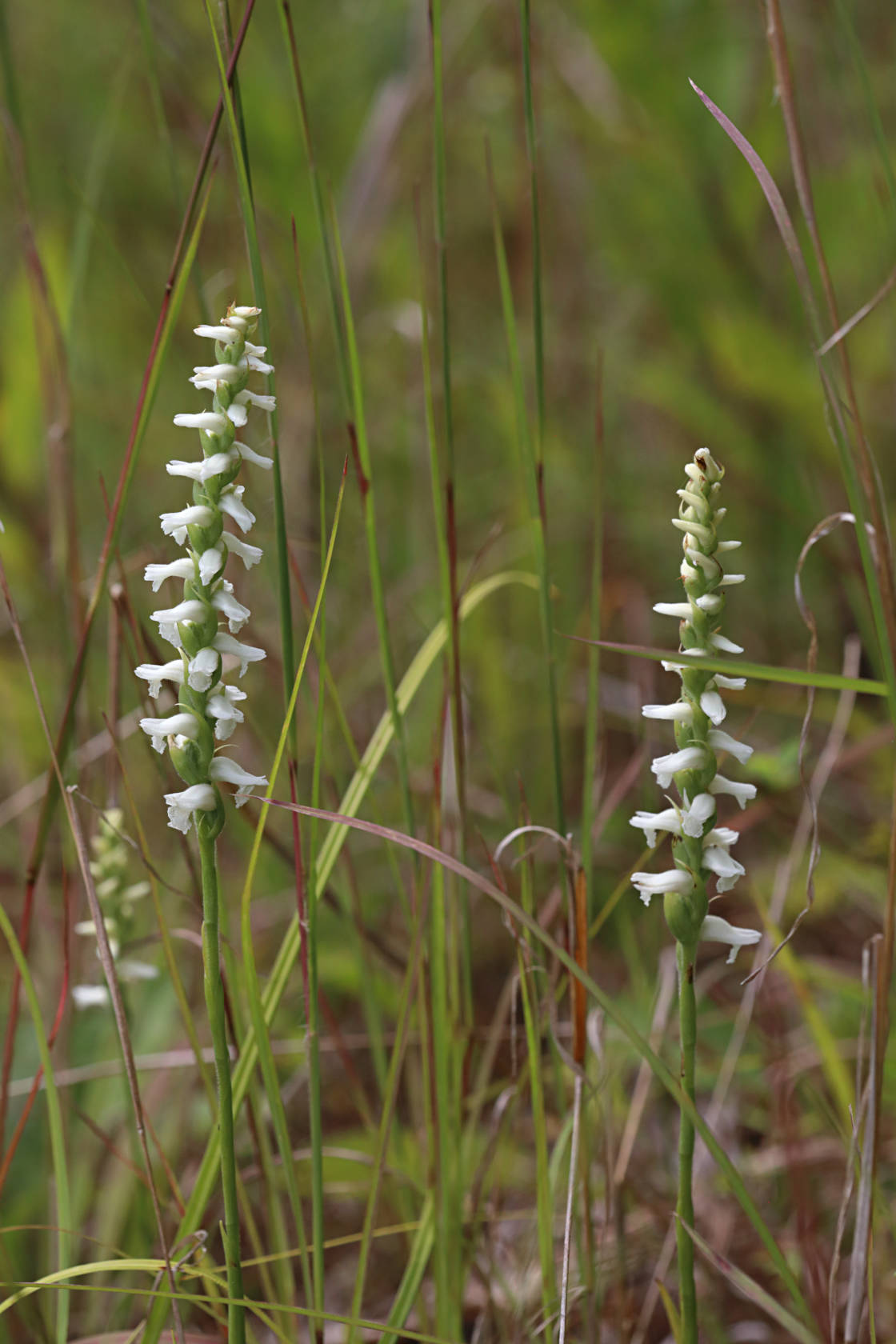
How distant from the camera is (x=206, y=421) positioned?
2.92 ft

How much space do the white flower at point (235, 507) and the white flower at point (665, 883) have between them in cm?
42

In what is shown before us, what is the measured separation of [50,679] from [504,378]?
1.46 metres

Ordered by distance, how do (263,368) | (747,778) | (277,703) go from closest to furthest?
1. (263,368)
2. (747,778)
3. (277,703)

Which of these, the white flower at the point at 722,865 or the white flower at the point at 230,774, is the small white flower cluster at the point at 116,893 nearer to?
the white flower at the point at 230,774

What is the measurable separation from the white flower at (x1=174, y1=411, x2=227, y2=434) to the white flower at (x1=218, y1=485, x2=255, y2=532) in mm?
48

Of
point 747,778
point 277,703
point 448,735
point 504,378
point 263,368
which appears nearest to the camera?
point 263,368

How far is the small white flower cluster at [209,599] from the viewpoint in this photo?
0.89m

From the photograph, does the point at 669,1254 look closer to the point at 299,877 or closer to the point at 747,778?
the point at 299,877

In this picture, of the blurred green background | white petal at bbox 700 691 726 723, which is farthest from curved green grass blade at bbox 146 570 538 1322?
the blurred green background

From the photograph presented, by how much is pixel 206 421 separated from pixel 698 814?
499mm

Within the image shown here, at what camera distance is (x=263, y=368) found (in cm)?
89

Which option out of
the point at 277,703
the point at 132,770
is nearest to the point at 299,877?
the point at 277,703

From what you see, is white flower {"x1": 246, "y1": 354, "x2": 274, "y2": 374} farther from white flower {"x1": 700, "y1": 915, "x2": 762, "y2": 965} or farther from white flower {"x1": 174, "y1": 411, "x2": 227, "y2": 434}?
white flower {"x1": 700, "y1": 915, "x2": 762, "y2": 965}

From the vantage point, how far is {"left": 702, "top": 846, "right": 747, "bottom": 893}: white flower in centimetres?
90
